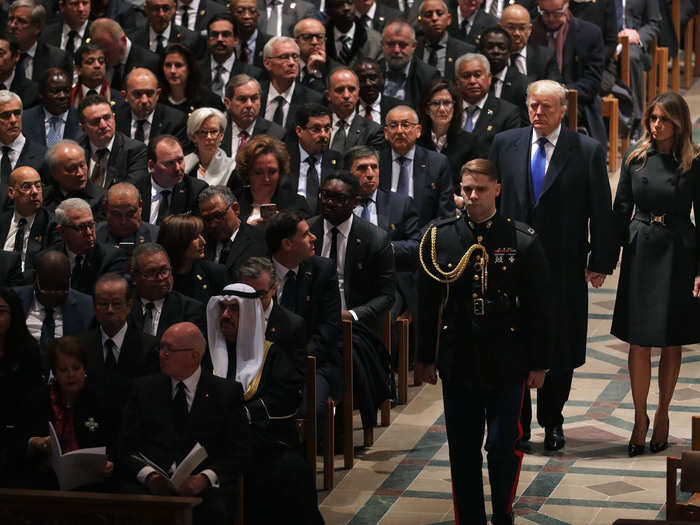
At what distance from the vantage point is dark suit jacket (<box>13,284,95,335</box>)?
719 centimetres

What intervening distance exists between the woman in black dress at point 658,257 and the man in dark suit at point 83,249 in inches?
101

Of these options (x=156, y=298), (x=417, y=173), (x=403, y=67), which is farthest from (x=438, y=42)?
(x=156, y=298)

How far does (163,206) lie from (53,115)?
1.36m

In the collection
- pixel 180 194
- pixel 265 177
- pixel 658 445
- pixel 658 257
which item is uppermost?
pixel 265 177

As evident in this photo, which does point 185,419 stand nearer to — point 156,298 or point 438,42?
point 156,298

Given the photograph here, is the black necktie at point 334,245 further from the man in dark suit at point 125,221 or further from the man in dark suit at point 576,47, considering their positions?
the man in dark suit at point 576,47

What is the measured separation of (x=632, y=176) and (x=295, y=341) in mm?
1882

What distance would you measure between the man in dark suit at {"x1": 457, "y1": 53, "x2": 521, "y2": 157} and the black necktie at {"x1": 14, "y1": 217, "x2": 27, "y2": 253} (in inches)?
113

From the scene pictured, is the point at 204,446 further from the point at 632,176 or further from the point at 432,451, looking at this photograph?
the point at 632,176

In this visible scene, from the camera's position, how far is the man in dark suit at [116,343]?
657cm

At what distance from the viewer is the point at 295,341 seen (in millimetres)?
6836

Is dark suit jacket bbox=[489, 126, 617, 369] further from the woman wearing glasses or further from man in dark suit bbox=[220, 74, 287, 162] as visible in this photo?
man in dark suit bbox=[220, 74, 287, 162]

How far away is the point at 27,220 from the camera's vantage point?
326 inches

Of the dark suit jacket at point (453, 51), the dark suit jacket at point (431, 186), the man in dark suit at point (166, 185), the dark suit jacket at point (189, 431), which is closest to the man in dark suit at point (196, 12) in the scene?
the dark suit jacket at point (453, 51)
